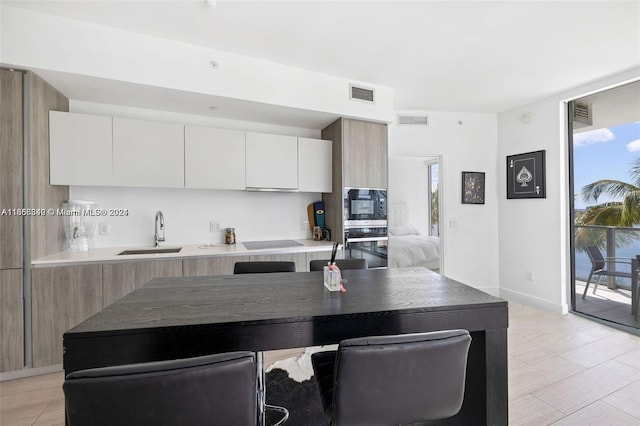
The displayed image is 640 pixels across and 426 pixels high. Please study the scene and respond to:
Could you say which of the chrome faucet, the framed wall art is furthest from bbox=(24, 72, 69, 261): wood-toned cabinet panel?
the framed wall art

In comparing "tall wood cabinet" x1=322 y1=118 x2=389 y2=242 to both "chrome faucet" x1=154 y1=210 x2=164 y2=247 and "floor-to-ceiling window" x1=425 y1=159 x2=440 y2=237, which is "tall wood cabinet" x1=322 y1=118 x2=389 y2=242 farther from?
"floor-to-ceiling window" x1=425 y1=159 x2=440 y2=237

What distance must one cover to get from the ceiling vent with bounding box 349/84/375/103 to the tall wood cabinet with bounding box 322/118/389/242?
0.83 ft

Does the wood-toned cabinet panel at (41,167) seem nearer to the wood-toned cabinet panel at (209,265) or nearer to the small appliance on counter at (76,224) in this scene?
the small appliance on counter at (76,224)

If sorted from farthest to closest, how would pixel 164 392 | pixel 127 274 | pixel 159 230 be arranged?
1. pixel 159 230
2. pixel 127 274
3. pixel 164 392

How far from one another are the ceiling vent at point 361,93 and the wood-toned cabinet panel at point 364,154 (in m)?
0.26

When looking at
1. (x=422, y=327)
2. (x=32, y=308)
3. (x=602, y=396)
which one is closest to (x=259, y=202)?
(x=32, y=308)

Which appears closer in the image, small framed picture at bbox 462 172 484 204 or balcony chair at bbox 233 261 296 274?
balcony chair at bbox 233 261 296 274

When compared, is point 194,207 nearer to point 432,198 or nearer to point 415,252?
point 415,252


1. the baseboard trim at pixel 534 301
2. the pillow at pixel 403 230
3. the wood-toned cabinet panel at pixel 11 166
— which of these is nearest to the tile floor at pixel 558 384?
the baseboard trim at pixel 534 301

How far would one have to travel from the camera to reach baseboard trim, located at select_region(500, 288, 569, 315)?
11.9 feet

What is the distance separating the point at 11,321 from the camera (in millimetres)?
2203

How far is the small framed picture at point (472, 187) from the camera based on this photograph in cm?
428

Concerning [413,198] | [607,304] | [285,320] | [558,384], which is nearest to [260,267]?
[285,320]

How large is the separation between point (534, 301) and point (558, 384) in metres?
2.04
